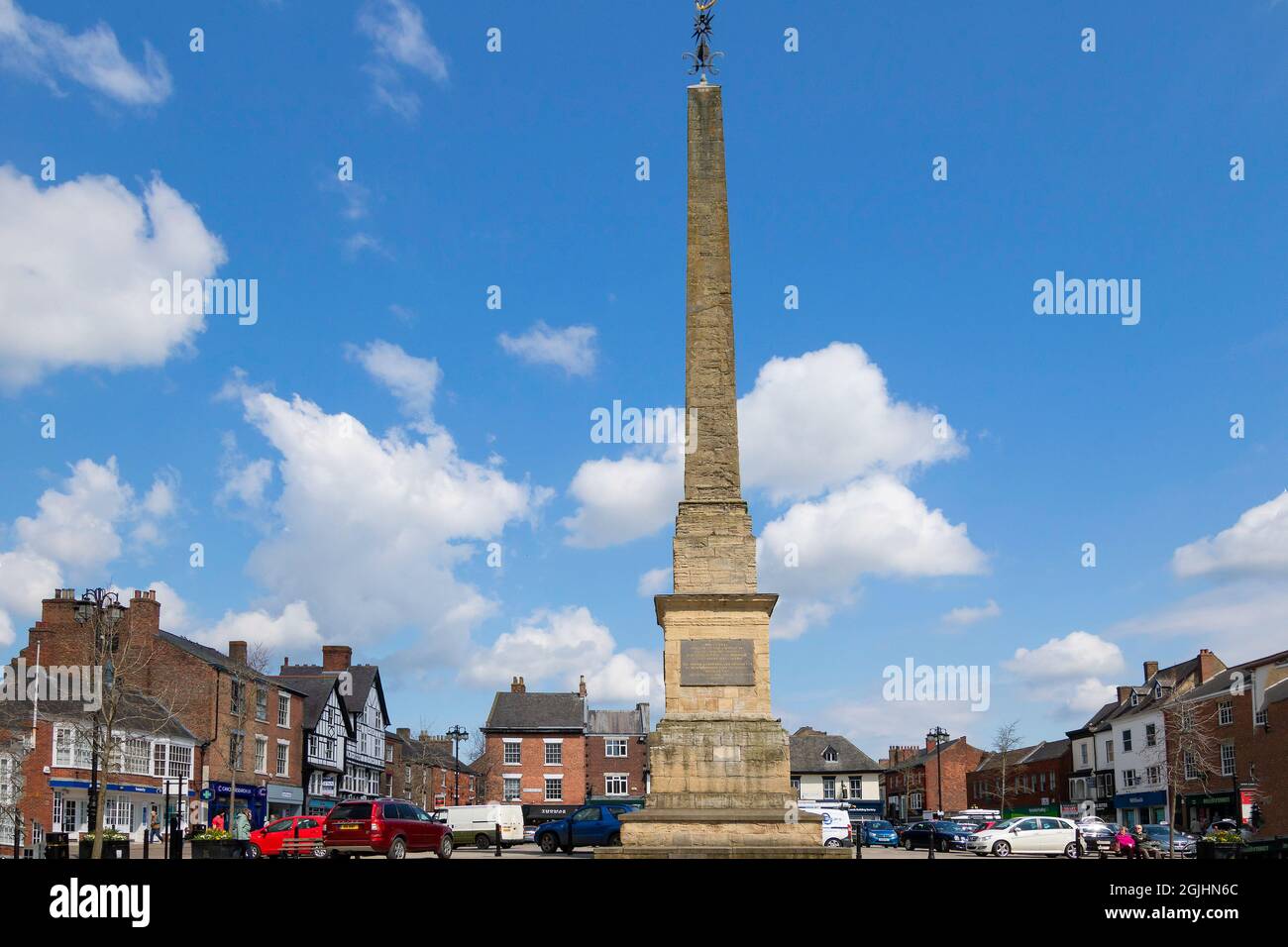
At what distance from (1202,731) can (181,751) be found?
4835 centimetres

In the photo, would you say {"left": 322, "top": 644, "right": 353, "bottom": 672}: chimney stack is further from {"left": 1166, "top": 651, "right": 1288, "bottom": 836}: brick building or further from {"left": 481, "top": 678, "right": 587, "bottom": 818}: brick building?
{"left": 1166, "top": 651, "right": 1288, "bottom": 836}: brick building

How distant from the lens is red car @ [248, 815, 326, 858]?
2800 cm

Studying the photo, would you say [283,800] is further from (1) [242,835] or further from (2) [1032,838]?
(2) [1032,838]

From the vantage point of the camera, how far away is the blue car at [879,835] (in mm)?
42500

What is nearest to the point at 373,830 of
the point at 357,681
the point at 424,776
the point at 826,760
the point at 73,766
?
the point at 73,766

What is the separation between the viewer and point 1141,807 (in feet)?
214

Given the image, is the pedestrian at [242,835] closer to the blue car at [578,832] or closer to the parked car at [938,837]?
the blue car at [578,832]

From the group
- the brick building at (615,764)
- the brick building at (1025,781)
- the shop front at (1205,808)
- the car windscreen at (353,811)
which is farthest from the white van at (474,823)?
the brick building at (1025,781)

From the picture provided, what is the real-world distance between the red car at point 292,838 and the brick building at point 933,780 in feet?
233

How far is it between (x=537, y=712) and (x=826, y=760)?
85.6 ft

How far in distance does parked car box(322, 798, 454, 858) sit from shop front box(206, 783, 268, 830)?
23932 mm
